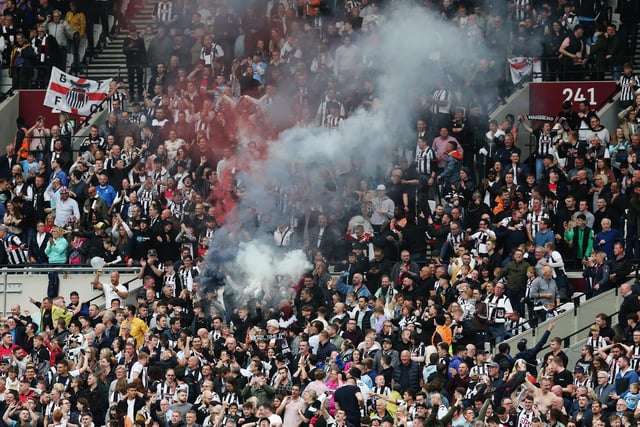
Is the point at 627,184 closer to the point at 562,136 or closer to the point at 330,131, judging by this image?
the point at 562,136

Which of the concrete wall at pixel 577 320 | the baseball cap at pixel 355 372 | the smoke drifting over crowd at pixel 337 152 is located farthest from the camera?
the smoke drifting over crowd at pixel 337 152

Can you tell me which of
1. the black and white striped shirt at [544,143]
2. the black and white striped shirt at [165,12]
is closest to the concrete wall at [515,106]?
the black and white striped shirt at [544,143]

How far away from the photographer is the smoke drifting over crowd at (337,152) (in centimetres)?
2786

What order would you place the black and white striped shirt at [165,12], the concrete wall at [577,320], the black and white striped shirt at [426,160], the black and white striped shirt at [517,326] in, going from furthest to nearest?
the black and white striped shirt at [165,12] → the black and white striped shirt at [426,160] → the concrete wall at [577,320] → the black and white striped shirt at [517,326]

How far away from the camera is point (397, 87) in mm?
30656

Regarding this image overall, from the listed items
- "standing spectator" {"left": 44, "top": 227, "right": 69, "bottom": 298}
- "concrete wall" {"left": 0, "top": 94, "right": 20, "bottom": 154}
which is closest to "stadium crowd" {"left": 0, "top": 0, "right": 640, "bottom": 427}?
"standing spectator" {"left": 44, "top": 227, "right": 69, "bottom": 298}

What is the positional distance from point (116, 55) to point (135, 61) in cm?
180

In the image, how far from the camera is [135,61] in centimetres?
3431

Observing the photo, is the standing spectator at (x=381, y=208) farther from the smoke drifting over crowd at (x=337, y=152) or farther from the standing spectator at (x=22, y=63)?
the standing spectator at (x=22, y=63)

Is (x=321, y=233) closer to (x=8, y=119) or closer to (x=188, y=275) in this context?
(x=188, y=275)

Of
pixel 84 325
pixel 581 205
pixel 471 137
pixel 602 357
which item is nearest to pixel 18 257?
pixel 84 325

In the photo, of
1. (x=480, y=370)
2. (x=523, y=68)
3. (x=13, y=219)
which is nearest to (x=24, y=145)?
(x=13, y=219)

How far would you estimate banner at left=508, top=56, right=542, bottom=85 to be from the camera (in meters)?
31.6

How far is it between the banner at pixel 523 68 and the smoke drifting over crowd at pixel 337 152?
69cm
